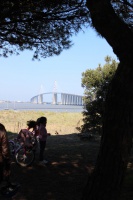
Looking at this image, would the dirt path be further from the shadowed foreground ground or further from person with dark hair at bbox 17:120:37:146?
person with dark hair at bbox 17:120:37:146

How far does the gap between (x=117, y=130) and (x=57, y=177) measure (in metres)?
3.58

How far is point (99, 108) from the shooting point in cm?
2489

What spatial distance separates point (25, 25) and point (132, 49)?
6.94 m

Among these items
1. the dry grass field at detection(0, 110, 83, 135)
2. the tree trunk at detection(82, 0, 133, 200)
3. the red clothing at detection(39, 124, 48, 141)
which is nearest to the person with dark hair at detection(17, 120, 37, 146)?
the red clothing at detection(39, 124, 48, 141)

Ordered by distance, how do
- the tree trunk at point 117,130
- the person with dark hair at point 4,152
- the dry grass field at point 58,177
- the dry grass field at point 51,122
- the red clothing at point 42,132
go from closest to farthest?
the tree trunk at point 117,130, the person with dark hair at point 4,152, the dry grass field at point 58,177, the red clothing at point 42,132, the dry grass field at point 51,122

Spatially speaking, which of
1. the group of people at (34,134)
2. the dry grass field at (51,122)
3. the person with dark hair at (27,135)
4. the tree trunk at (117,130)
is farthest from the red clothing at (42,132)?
the dry grass field at (51,122)

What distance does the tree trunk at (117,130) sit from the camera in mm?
4266

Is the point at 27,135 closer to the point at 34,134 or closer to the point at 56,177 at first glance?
the point at 34,134

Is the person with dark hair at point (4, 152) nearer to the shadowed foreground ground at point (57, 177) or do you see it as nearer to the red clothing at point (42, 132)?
the shadowed foreground ground at point (57, 177)

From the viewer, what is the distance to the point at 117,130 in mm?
4281

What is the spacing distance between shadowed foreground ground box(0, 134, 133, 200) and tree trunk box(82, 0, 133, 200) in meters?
1.69

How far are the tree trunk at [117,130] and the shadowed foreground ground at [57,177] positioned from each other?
66.3 inches

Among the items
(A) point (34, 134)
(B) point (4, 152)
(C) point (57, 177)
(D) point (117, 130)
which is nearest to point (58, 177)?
(C) point (57, 177)

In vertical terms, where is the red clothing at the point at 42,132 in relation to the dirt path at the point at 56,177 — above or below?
above
